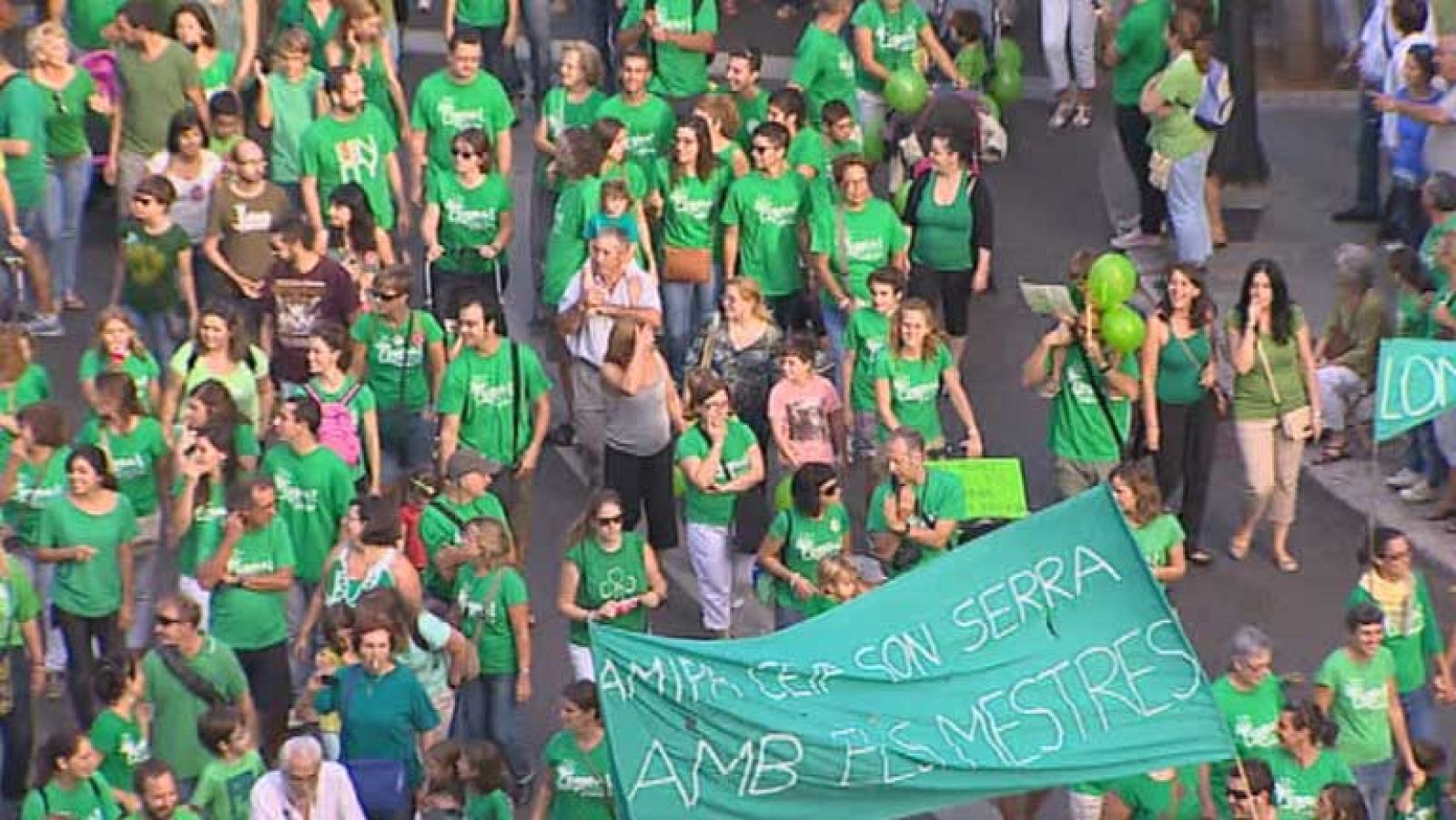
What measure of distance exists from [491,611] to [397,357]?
79.4 inches

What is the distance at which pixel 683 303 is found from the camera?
2069 cm

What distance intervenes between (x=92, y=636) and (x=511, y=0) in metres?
6.95

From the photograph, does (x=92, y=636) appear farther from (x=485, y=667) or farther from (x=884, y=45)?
(x=884, y=45)

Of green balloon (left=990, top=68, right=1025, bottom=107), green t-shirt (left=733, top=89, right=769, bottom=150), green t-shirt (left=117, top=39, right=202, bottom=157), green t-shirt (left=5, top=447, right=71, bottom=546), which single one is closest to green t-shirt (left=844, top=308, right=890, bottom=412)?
green t-shirt (left=733, top=89, right=769, bottom=150)

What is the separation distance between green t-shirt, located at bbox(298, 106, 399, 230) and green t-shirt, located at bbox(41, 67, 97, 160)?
→ 131cm

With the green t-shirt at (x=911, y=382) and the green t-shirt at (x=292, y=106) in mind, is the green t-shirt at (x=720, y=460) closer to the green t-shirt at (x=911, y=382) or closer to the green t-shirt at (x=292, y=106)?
the green t-shirt at (x=911, y=382)

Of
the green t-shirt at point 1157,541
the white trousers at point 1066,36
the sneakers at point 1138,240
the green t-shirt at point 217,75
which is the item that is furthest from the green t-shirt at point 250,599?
the white trousers at point 1066,36

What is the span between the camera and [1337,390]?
20719 millimetres

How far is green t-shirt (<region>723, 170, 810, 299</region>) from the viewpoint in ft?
66.9

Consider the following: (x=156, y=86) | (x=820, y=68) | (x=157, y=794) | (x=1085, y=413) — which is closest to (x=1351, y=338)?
(x=1085, y=413)

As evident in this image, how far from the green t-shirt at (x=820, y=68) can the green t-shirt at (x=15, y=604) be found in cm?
609

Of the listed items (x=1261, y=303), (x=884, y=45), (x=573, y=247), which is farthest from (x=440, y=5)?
(x=1261, y=303)

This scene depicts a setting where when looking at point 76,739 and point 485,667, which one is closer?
point 76,739

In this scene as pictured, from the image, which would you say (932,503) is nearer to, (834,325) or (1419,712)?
(1419,712)
